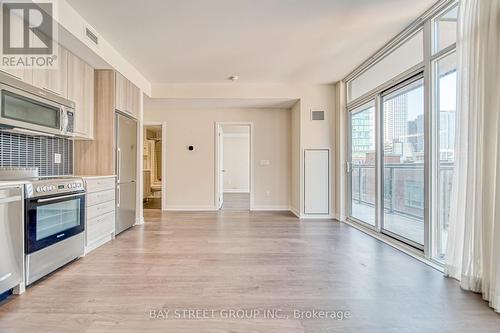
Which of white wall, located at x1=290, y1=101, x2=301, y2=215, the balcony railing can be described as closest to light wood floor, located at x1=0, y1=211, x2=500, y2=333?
the balcony railing

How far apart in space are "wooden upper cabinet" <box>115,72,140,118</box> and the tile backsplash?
90 cm

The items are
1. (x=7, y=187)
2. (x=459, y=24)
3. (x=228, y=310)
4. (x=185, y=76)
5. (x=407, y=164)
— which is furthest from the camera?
(x=185, y=76)

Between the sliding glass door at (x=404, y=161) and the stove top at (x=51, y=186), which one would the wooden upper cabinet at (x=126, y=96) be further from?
the sliding glass door at (x=404, y=161)

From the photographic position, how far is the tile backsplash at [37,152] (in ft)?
8.64

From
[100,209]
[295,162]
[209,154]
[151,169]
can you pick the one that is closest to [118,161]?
[100,209]

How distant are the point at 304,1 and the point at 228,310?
295cm

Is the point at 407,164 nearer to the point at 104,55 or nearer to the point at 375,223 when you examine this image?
the point at 375,223

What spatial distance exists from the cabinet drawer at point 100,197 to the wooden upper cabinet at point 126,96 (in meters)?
1.29

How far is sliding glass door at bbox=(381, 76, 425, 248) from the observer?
10.1ft

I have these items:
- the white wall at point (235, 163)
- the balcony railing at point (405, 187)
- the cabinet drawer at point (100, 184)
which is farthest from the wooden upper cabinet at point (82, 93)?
the white wall at point (235, 163)

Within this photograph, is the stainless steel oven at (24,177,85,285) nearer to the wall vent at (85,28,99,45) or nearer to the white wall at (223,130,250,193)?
the wall vent at (85,28,99,45)

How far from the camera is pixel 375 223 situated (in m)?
4.04

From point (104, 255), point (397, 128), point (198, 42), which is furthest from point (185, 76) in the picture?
point (397, 128)

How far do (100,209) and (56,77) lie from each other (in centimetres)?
167
